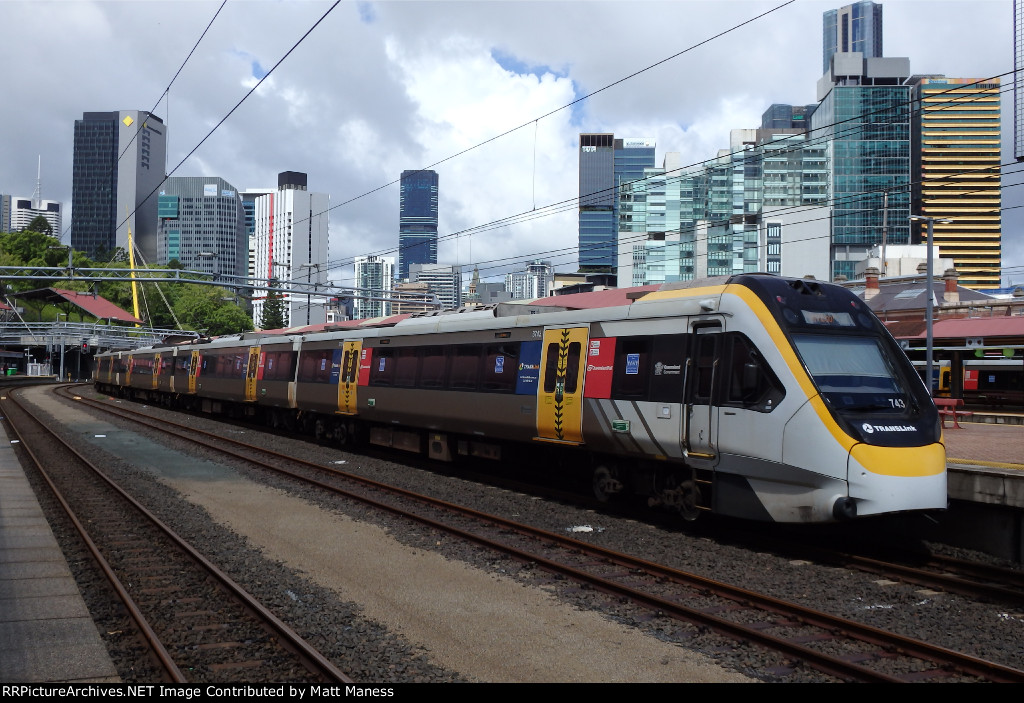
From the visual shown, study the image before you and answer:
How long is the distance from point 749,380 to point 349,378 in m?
12.9

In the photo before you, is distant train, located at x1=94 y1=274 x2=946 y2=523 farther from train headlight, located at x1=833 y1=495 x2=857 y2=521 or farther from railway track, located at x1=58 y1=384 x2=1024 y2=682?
railway track, located at x1=58 y1=384 x2=1024 y2=682

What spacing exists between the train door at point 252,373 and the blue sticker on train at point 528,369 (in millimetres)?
15414

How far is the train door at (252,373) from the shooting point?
2795cm

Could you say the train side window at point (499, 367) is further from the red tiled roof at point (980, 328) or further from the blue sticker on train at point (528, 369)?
the red tiled roof at point (980, 328)

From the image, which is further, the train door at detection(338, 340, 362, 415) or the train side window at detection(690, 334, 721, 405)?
the train door at detection(338, 340, 362, 415)

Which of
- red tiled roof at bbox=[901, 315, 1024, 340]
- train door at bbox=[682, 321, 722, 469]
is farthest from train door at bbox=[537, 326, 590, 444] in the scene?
red tiled roof at bbox=[901, 315, 1024, 340]

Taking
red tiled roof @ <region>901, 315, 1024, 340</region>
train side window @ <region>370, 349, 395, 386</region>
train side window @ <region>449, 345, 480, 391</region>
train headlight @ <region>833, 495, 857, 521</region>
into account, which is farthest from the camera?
red tiled roof @ <region>901, 315, 1024, 340</region>

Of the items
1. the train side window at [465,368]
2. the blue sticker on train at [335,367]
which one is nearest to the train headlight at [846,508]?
the train side window at [465,368]

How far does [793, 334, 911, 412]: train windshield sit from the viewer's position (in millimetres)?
9695

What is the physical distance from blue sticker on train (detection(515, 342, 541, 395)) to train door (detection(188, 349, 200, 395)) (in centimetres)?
2368

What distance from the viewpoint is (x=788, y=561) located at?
9.95m
